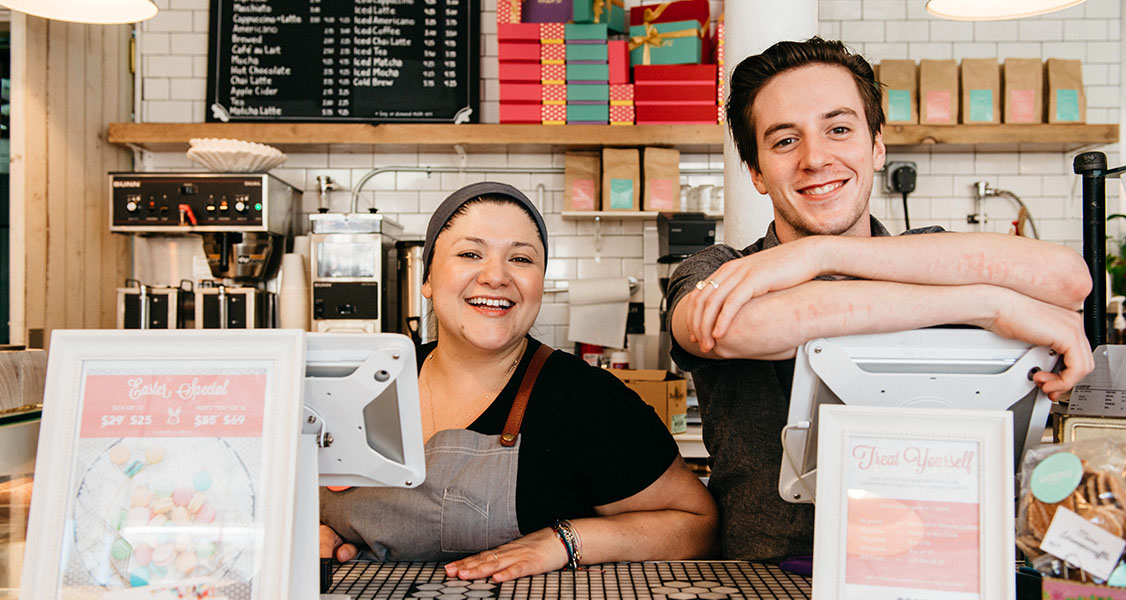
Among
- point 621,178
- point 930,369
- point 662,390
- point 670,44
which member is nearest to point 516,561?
point 930,369

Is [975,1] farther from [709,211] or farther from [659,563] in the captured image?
[659,563]

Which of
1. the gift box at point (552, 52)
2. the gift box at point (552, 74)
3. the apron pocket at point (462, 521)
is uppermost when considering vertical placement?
the gift box at point (552, 52)

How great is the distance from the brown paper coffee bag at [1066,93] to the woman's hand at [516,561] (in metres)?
3.44

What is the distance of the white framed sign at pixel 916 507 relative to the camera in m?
0.88

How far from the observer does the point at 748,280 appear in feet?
3.60

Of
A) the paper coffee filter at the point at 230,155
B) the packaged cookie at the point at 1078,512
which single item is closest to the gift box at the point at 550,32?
the paper coffee filter at the point at 230,155

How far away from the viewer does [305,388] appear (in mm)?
1027

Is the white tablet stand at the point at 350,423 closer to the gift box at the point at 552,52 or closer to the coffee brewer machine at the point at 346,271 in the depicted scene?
the coffee brewer machine at the point at 346,271

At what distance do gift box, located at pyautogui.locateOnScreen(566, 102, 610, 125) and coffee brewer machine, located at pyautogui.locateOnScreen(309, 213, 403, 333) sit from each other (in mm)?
1031

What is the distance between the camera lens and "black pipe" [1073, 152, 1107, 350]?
1452 mm

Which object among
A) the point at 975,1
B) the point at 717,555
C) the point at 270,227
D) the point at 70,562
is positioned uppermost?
the point at 975,1

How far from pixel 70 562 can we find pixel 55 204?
2987 mm

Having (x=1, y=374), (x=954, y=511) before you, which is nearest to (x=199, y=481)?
(x=1, y=374)

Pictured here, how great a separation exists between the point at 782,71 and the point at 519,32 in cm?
244
